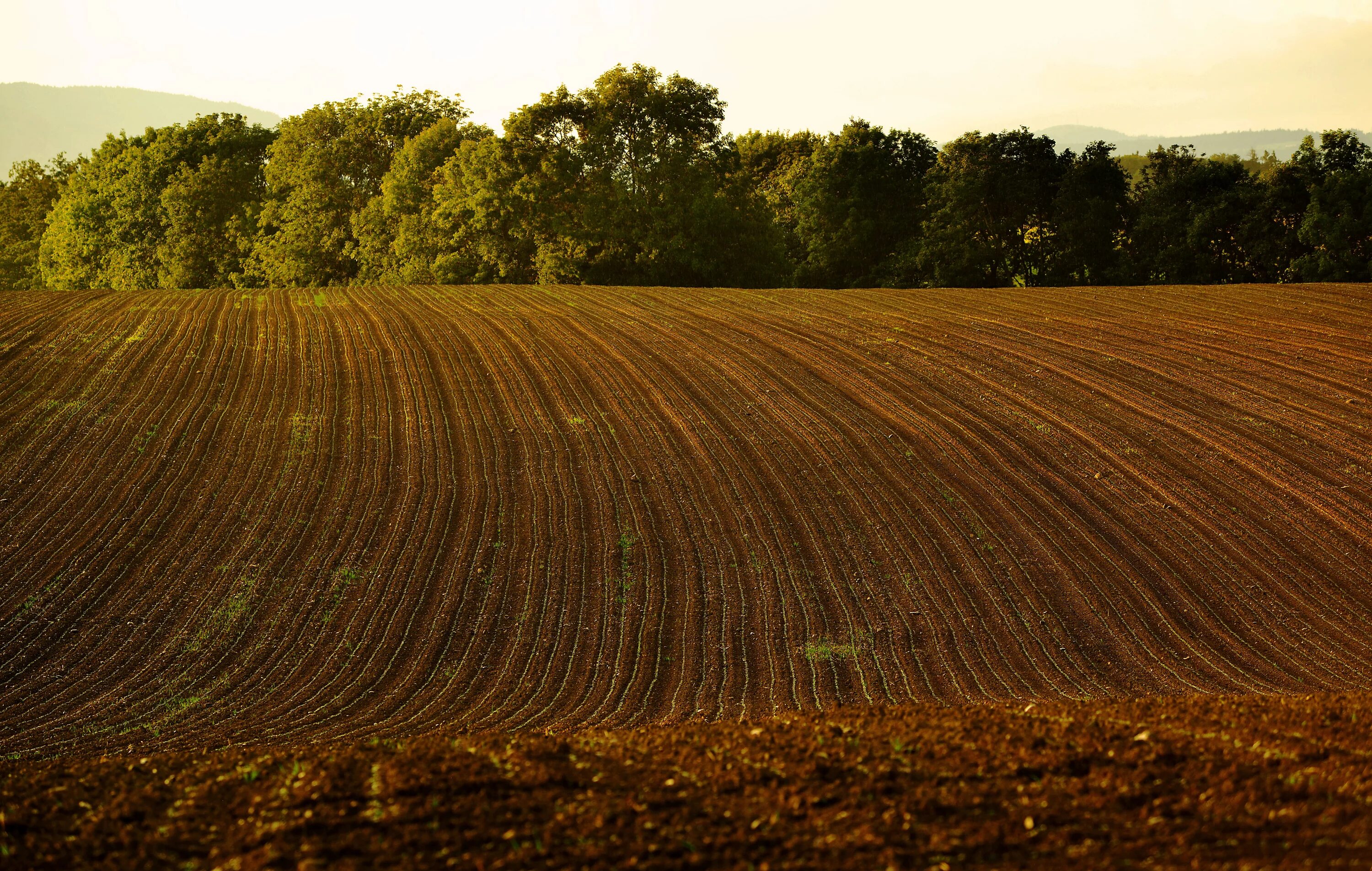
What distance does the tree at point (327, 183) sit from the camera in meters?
52.9

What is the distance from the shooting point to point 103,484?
16.0 meters

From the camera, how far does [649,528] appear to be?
15.2 metres

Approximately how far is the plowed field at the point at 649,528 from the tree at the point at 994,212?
82.6 ft

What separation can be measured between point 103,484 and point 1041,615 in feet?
47.4

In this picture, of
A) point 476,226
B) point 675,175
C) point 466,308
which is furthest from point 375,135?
point 466,308

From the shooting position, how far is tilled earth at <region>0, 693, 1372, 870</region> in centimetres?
527

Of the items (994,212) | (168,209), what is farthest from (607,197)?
(168,209)

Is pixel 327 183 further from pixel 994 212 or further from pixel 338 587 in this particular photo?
pixel 338 587

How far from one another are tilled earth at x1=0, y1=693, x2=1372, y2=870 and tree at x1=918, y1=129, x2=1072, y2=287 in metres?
45.3

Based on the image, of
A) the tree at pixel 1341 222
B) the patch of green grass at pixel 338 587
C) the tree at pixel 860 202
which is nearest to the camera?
the patch of green grass at pixel 338 587

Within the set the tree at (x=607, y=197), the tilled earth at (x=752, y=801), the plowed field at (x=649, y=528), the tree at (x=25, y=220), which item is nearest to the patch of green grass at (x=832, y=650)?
the plowed field at (x=649, y=528)

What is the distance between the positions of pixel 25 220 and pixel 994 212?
65.5 m

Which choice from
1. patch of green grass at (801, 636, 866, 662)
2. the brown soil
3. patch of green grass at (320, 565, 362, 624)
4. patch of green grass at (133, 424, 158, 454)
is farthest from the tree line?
patch of green grass at (801, 636, 866, 662)

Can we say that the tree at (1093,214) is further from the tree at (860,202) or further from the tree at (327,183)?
the tree at (327,183)
